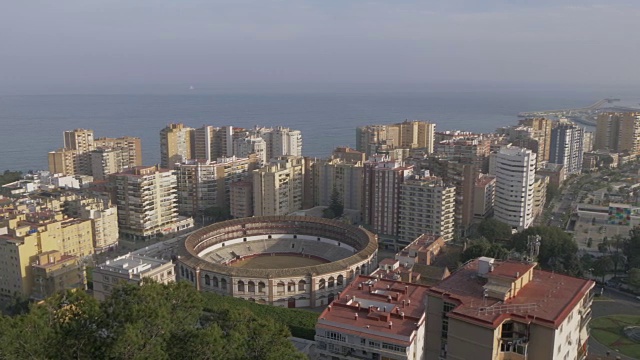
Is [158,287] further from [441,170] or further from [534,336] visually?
[441,170]

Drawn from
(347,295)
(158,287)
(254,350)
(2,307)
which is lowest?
(2,307)

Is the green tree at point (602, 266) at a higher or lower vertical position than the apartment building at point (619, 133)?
lower

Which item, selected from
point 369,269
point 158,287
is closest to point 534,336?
point 158,287

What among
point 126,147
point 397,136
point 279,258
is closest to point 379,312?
point 279,258

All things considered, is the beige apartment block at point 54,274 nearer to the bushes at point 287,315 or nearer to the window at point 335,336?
the bushes at point 287,315

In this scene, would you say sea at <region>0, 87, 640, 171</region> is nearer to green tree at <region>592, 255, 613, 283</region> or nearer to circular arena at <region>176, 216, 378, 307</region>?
circular arena at <region>176, 216, 378, 307</region>

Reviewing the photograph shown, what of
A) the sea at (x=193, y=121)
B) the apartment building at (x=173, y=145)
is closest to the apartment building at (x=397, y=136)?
the sea at (x=193, y=121)
